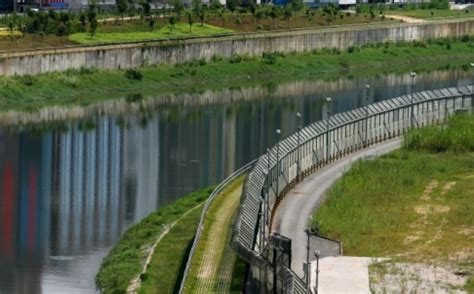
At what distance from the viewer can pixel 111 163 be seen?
2295 inches

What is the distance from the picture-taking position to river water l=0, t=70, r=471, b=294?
42656mm

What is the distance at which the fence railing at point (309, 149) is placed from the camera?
117 ft

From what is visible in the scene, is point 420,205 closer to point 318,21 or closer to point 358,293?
point 358,293

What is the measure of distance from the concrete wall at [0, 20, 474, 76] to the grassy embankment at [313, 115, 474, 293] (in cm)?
2706

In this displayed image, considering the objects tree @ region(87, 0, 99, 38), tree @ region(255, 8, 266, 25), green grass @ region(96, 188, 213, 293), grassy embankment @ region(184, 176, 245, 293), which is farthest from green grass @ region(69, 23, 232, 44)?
grassy embankment @ region(184, 176, 245, 293)

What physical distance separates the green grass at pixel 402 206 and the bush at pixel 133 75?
95.4 ft

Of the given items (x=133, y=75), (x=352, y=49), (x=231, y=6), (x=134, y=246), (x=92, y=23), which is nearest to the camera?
(x=134, y=246)

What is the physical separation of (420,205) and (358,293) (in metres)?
11.5

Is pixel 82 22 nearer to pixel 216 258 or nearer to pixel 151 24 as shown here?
pixel 151 24

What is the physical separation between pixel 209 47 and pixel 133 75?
28.9ft

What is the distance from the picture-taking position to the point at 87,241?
44.2 m

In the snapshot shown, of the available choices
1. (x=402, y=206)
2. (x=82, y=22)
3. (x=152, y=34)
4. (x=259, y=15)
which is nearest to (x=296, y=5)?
(x=259, y=15)

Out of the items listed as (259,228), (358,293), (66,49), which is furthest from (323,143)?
(66,49)

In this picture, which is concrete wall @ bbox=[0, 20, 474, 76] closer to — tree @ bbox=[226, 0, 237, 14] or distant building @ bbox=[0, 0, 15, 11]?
tree @ bbox=[226, 0, 237, 14]
